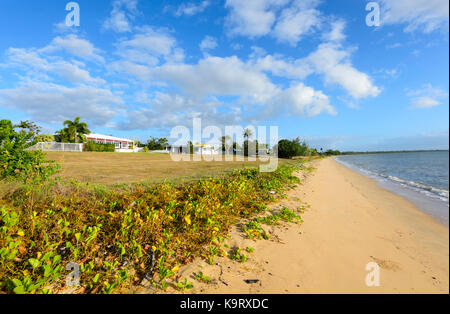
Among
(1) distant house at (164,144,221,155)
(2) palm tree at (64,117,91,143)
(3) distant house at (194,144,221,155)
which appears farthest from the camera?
(3) distant house at (194,144,221,155)

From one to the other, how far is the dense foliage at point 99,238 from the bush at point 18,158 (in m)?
0.74

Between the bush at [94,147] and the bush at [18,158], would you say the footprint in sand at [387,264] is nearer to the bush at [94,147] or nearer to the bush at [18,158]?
the bush at [18,158]

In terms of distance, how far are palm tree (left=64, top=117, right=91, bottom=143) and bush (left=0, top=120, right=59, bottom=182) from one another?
4108 cm

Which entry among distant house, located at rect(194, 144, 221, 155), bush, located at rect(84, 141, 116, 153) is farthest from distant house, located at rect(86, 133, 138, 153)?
distant house, located at rect(194, 144, 221, 155)

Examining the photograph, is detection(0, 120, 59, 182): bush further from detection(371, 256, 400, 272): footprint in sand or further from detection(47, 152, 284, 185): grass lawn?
detection(371, 256, 400, 272): footprint in sand

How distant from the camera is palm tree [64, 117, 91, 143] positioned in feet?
123

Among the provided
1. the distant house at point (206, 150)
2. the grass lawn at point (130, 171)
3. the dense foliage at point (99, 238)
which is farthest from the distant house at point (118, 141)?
the dense foliage at point (99, 238)

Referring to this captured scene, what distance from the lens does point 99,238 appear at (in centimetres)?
271

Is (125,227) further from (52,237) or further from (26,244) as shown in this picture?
(26,244)

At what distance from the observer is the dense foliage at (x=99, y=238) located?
1984 mm

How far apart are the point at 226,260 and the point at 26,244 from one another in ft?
8.45

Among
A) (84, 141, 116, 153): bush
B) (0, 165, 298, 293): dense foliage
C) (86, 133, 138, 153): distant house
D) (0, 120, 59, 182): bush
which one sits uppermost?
(86, 133, 138, 153): distant house
